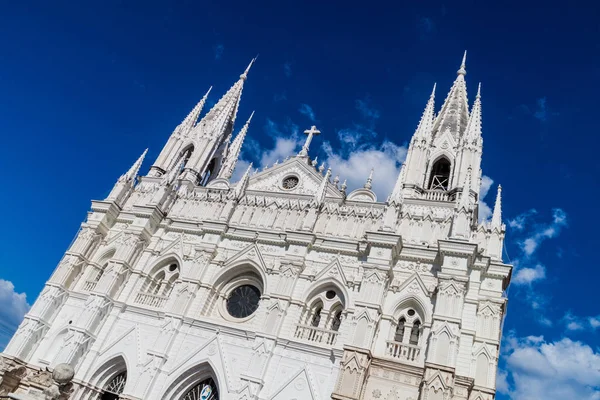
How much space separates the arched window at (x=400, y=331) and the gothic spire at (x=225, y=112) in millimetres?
18037

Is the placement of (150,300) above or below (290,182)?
below

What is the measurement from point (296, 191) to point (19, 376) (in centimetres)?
1557

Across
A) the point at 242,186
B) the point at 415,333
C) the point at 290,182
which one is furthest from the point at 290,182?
the point at 415,333

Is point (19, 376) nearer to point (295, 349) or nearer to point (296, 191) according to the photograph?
point (295, 349)

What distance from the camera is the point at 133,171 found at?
90.8 ft

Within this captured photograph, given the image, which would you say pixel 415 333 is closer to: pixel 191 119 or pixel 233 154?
pixel 233 154

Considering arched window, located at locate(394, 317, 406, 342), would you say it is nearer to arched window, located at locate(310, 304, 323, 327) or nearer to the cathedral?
the cathedral

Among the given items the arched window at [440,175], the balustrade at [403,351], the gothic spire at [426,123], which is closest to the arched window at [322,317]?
the balustrade at [403,351]

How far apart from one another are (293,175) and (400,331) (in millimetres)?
10756

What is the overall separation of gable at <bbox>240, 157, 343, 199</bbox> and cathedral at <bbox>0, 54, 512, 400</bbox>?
80 mm

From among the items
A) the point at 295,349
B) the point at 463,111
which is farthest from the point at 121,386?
the point at 463,111

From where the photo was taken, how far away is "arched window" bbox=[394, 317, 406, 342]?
58.8 ft

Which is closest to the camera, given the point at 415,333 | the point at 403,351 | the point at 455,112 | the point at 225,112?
the point at 403,351

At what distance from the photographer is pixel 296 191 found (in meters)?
24.5
